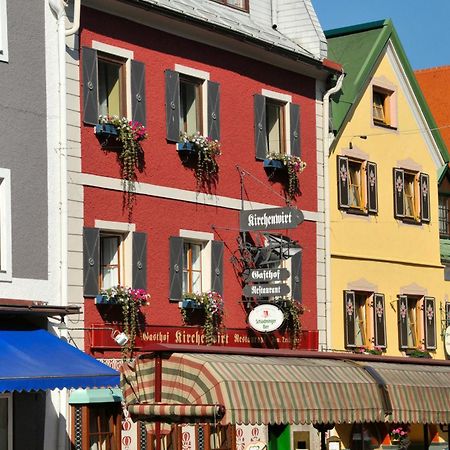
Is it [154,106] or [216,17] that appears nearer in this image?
[154,106]

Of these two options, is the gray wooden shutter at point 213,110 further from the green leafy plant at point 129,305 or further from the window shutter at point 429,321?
the window shutter at point 429,321

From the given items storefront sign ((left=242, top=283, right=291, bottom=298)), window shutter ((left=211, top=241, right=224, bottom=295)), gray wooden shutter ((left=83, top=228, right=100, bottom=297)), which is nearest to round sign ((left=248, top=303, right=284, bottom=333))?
storefront sign ((left=242, top=283, right=291, bottom=298))

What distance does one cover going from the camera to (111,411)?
2584cm

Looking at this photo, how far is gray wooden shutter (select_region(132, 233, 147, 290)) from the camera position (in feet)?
87.5

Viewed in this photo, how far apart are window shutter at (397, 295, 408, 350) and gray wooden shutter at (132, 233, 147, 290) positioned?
31.5ft

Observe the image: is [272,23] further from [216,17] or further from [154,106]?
[154,106]

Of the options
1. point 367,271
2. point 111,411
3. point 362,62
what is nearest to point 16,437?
point 111,411

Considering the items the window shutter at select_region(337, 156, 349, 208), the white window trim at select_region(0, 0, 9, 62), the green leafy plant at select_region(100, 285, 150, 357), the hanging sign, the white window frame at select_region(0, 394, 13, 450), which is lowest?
the white window frame at select_region(0, 394, 13, 450)

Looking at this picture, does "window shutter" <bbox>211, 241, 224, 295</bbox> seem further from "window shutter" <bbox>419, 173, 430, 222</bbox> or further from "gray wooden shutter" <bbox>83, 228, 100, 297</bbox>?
"window shutter" <bbox>419, 173, 430, 222</bbox>

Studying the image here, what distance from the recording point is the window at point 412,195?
35094mm

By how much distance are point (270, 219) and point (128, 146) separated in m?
3.44

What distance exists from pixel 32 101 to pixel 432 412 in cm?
895

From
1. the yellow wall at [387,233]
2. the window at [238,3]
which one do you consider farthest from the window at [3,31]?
the yellow wall at [387,233]

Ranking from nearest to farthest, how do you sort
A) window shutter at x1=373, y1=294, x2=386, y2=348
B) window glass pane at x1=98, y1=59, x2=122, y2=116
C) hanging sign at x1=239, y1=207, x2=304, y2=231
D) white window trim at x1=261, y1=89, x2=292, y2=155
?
window glass pane at x1=98, y1=59, x2=122, y2=116, hanging sign at x1=239, y1=207, x2=304, y2=231, white window trim at x1=261, y1=89, x2=292, y2=155, window shutter at x1=373, y1=294, x2=386, y2=348
